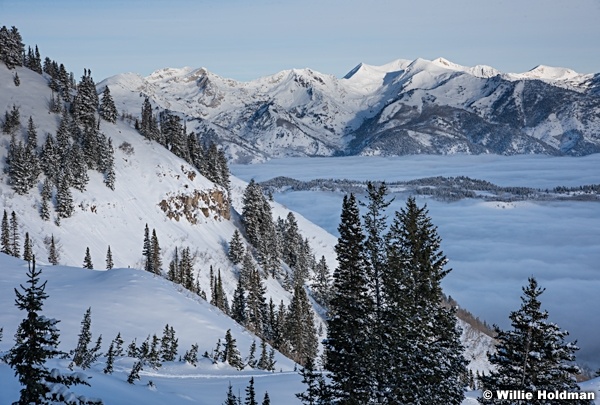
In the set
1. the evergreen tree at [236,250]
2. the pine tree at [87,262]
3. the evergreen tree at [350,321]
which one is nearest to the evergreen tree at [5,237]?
the pine tree at [87,262]

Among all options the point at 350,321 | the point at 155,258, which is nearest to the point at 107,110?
the point at 155,258

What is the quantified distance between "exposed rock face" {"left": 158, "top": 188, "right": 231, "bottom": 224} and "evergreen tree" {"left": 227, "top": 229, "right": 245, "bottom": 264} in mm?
8973

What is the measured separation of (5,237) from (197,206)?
128 ft

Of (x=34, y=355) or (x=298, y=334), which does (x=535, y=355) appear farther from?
(x=298, y=334)

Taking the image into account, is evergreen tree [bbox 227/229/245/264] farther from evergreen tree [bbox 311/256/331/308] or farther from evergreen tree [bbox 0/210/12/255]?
evergreen tree [bbox 0/210/12/255]

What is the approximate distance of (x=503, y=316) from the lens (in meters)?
148

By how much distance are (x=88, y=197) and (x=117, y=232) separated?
277 inches

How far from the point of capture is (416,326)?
1984 cm

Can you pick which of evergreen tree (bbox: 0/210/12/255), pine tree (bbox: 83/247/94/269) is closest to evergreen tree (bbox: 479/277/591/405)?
evergreen tree (bbox: 0/210/12/255)

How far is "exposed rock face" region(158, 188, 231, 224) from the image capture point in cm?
9112

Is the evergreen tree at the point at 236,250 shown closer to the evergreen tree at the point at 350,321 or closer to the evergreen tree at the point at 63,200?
the evergreen tree at the point at 63,200

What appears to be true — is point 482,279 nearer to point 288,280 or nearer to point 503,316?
point 503,316

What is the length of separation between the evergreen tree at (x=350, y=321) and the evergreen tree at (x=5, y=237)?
5338cm

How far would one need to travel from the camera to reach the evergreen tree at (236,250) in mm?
90625
